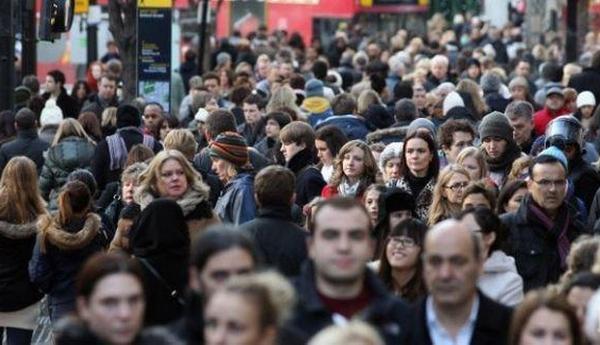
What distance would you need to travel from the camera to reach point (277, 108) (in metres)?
21.2

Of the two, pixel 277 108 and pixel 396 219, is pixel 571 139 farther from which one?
pixel 277 108

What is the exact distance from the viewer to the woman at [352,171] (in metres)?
15.4

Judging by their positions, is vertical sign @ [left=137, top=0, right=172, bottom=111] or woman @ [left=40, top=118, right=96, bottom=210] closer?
woman @ [left=40, top=118, right=96, bottom=210]

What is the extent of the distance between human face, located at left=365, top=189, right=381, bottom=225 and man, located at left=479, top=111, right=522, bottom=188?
9.48ft

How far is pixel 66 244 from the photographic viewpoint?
14.2 metres

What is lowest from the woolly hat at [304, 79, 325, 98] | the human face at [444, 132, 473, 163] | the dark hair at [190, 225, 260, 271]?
the woolly hat at [304, 79, 325, 98]

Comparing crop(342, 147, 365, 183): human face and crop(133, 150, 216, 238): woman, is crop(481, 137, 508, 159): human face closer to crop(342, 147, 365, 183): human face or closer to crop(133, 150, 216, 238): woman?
crop(342, 147, 365, 183): human face

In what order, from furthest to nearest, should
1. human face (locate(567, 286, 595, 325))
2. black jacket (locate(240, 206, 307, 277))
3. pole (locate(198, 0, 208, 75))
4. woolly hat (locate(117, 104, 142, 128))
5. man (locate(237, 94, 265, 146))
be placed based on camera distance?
pole (locate(198, 0, 208, 75)), man (locate(237, 94, 265, 146)), woolly hat (locate(117, 104, 142, 128)), black jacket (locate(240, 206, 307, 277)), human face (locate(567, 286, 595, 325))

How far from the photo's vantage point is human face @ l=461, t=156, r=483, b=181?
15.1m

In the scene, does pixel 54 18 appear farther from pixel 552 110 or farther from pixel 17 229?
pixel 17 229

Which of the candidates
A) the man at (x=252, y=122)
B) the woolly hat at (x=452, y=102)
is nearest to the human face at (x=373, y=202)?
the man at (x=252, y=122)

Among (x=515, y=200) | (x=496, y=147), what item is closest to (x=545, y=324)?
(x=515, y=200)

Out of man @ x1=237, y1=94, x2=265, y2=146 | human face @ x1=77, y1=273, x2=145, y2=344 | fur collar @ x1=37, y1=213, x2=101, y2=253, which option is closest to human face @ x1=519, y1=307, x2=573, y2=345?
human face @ x1=77, y1=273, x2=145, y2=344

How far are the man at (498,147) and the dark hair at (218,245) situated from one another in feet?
25.4
